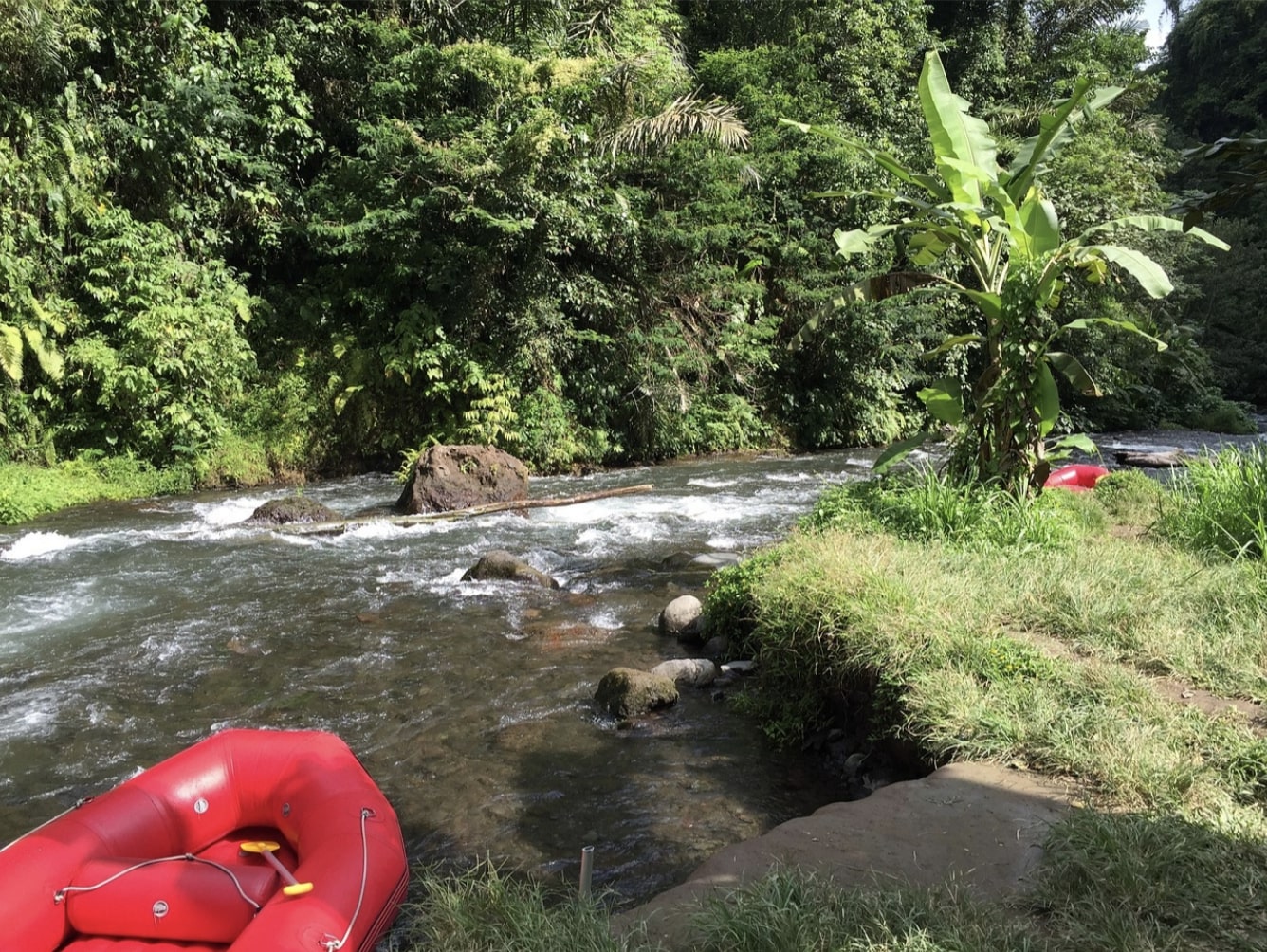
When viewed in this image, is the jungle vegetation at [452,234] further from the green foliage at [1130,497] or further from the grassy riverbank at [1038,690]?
the grassy riverbank at [1038,690]

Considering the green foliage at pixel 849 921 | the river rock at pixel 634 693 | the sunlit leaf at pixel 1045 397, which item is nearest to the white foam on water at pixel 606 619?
the river rock at pixel 634 693

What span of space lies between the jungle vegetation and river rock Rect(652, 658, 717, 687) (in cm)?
636

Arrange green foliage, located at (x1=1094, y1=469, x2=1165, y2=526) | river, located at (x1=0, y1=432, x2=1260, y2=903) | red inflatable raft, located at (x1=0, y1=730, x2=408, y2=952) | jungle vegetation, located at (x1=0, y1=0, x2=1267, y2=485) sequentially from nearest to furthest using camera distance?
red inflatable raft, located at (x1=0, y1=730, x2=408, y2=952) < river, located at (x1=0, y1=432, x2=1260, y2=903) < green foliage, located at (x1=1094, y1=469, x2=1165, y2=526) < jungle vegetation, located at (x1=0, y1=0, x2=1267, y2=485)

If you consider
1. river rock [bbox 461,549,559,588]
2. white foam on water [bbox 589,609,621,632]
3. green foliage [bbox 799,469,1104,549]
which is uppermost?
green foliage [bbox 799,469,1104,549]

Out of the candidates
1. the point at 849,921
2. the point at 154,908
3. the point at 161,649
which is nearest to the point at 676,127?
the point at 161,649

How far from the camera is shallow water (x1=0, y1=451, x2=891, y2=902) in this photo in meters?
4.38

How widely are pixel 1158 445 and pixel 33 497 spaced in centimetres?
2005

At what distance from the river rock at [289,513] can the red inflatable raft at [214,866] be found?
697cm

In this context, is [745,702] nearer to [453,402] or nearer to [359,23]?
[453,402]

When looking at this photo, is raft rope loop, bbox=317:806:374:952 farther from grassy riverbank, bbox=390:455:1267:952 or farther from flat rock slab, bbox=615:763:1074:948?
flat rock slab, bbox=615:763:1074:948

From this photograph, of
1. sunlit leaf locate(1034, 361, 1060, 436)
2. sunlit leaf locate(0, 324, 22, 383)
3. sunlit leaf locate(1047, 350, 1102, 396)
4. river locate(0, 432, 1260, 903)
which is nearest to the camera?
river locate(0, 432, 1260, 903)

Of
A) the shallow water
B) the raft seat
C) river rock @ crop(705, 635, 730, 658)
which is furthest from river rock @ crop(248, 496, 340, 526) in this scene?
the raft seat

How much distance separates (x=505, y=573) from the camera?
822 cm

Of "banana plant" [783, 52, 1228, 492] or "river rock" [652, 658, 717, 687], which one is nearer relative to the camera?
"river rock" [652, 658, 717, 687]
